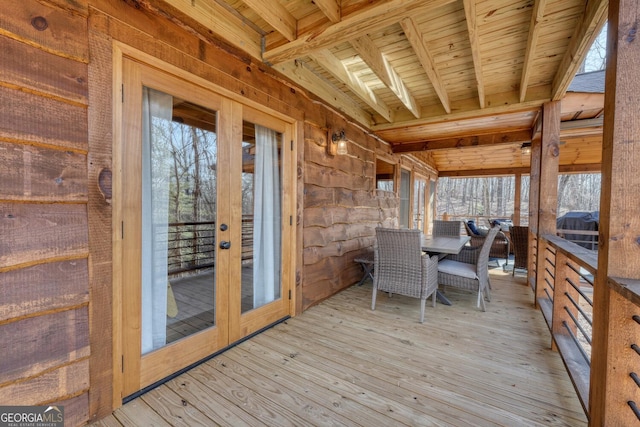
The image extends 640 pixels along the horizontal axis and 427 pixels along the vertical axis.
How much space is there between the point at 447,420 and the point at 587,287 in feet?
15.7

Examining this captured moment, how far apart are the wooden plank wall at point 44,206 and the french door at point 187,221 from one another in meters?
0.21

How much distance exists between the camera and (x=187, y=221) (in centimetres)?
199

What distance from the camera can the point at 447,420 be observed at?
1528mm

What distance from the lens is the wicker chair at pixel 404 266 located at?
2.81 meters

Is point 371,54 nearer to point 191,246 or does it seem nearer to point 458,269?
point 191,246

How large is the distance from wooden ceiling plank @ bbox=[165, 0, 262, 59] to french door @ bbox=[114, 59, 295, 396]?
0.40m

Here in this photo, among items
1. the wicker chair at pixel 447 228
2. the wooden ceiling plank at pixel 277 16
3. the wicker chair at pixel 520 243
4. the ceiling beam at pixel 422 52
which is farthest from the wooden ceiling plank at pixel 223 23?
the wicker chair at pixel 520 243

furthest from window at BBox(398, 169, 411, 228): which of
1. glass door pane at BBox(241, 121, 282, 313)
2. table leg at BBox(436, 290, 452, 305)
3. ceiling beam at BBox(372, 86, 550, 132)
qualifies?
glass door pane at BBox(241, 121, 282, 313)

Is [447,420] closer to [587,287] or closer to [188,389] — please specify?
[188,389]

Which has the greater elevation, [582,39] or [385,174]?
[582,39]

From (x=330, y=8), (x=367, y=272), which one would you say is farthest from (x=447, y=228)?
(x=330, y=8)

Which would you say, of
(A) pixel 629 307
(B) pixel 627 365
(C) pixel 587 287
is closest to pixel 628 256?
(A) pixel 629 307

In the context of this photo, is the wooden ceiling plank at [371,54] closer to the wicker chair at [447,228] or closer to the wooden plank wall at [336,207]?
the wooden plank wall at [336,207]

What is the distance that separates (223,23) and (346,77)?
1320 mm
